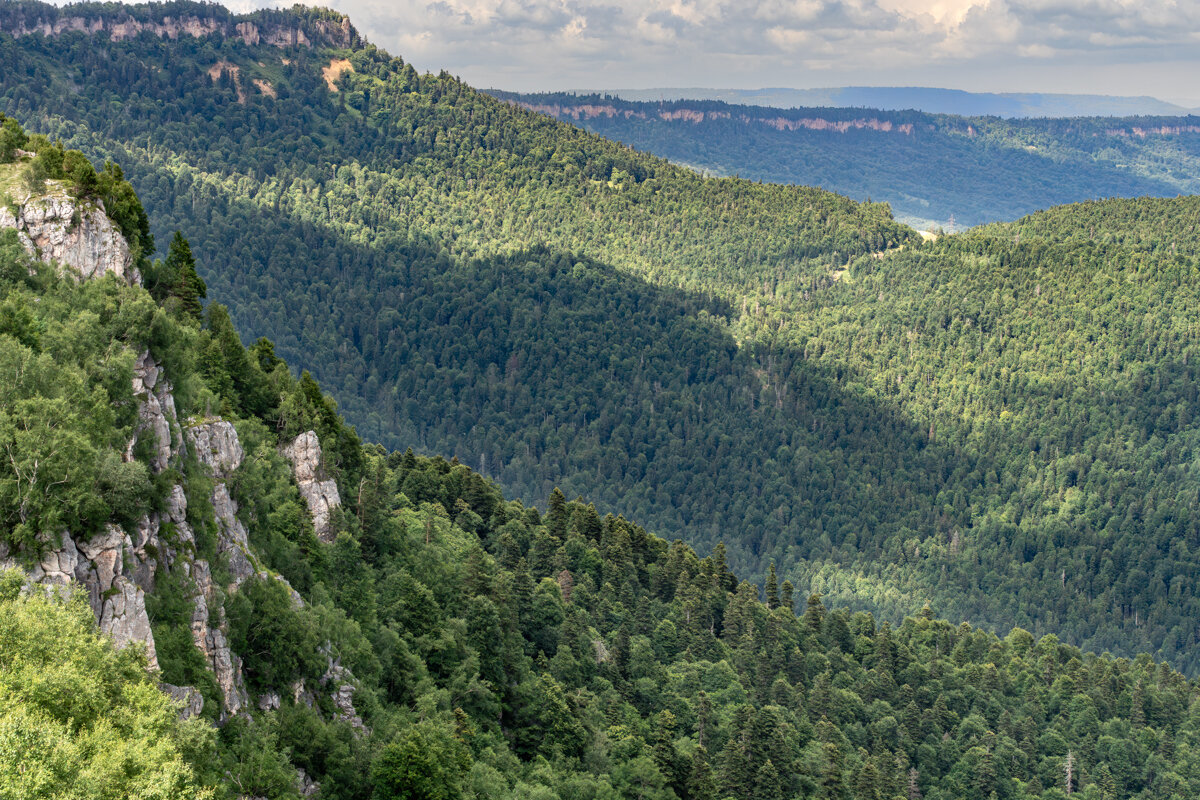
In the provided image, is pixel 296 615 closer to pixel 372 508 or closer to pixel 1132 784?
pixel 372 508

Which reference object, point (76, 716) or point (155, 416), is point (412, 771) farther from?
point (76, 716)

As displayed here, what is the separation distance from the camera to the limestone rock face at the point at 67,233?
6638 centimetres

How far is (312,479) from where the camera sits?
83500mm

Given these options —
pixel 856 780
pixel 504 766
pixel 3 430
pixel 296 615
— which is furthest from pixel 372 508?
pixel 856 780

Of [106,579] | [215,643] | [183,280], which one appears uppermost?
[183,280]

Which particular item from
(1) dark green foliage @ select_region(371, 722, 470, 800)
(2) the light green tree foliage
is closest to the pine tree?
(1) dark green foliage @ select_region(371, 722, 470, 800)

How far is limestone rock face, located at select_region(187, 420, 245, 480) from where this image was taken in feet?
212

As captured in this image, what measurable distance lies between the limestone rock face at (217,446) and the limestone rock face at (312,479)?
43.0 feet

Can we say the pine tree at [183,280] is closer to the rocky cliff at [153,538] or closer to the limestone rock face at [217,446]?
the rocky cliff at [153,538]

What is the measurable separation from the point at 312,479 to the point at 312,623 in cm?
2130

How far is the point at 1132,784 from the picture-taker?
16212 centimetres

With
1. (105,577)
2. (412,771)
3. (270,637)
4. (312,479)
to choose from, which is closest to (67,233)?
(312,479)

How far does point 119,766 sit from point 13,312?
29958 mm

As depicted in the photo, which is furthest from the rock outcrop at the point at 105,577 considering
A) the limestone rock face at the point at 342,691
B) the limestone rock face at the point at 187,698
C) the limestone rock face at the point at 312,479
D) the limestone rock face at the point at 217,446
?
the limestone rock face at the point at 312,479
